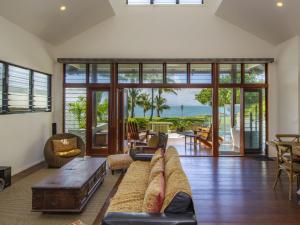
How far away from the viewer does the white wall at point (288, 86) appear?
7.23 m

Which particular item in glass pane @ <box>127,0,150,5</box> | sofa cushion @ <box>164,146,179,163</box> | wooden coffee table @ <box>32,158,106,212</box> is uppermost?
glass pane @ <box>127,0,150,5</box>

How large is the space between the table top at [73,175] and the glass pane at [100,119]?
9.86 ft

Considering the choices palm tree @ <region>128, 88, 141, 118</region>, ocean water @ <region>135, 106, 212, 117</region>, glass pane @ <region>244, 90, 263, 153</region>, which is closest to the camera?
glass pane @ <region>244, 90, 263, 153</region>

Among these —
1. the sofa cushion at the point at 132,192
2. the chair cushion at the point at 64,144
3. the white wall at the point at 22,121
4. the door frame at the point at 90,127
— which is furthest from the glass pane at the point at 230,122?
the white wall at the point at 22,121

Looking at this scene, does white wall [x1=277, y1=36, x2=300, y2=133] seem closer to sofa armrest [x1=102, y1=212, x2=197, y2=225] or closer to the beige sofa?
the beige sofa

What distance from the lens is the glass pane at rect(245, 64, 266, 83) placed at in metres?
8.55

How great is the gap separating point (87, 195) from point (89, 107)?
185 inches

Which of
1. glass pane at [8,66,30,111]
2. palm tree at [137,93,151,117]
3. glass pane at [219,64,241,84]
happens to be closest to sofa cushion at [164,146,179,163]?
glass pane at [8,66,30,111]

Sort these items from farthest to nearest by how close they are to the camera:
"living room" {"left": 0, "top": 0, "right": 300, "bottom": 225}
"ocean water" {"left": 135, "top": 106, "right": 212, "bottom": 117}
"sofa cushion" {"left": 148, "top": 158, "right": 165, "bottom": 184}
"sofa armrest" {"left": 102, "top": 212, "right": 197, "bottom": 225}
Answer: "ocean water" {"left": 135, "top": 106, "right": 212, "bottom": 117}, "living room" {"left": 0, "top": 0, "right": 300, "bottom": 225}, "sofa cushion" {"left": 148, "top": 158, "right": 165, "bottom": 184}, "sofa armrest" {"left": 102, "top": 212, "right": 197, "bottom": 225}

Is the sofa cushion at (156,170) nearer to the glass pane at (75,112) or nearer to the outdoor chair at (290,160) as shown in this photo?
the outdoor chair at (290,160)

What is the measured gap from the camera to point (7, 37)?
19.0 ft

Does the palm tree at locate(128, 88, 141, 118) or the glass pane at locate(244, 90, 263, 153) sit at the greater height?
the palm tree at locate(128, 88, 141, 118)

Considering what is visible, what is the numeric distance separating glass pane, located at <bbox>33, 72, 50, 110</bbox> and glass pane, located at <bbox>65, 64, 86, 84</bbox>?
727 mm

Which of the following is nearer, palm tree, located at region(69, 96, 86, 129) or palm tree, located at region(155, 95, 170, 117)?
palm tree, located at region(69, 96, 86, 129)
